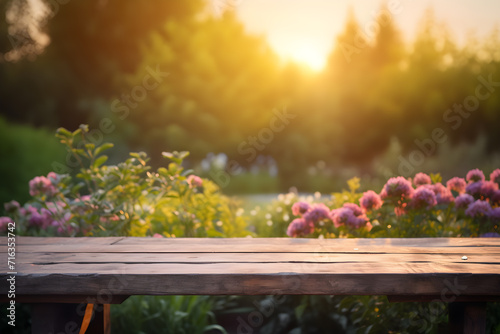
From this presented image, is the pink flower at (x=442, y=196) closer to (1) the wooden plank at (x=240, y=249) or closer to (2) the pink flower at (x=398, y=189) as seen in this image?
(2) the pink flower at (x=398, y=189)

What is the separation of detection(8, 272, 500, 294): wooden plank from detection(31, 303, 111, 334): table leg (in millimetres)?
177

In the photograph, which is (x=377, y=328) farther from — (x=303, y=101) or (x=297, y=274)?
(x=303, y=101)

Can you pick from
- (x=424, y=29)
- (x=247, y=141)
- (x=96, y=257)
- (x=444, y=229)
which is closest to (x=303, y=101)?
(x=247, y=141)

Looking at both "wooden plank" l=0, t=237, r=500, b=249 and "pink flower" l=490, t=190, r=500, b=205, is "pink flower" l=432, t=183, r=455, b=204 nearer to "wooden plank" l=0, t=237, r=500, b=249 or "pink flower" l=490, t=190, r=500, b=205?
"pink flower" l=490, t=190, r=500, b=205

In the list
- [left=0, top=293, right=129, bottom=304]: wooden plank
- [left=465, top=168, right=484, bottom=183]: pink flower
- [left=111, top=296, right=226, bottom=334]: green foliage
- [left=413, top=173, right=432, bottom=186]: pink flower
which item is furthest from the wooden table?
[left=465, top=168, right=484, bottom=183]: pink flower

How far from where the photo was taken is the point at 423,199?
2871 mm

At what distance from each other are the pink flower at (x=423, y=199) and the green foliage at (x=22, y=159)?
18.9ft

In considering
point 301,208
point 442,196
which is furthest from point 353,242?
point 442,196

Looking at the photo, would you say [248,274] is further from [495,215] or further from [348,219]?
[495,215]

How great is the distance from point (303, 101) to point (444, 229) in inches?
582

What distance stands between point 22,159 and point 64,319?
6848 mm

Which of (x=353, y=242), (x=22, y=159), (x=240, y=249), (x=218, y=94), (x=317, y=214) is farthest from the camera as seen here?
(x=218, y=94)

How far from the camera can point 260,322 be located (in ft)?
9.98

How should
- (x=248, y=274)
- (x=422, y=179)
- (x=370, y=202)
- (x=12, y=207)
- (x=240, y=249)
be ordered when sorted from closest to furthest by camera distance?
(x=248, y=274) → (x=240, y=249) → (x=370, y=202) → (x=422, y=179) → (x=12, y=207)
